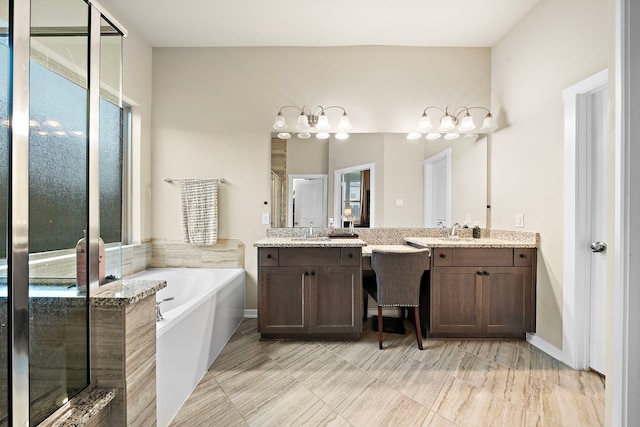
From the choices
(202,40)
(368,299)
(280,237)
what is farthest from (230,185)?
(368,299)

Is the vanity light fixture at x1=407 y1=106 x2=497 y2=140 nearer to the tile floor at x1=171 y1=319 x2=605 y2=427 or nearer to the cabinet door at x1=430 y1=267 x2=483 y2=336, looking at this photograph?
the cabinet door at x1=430 y1=267 x2=483 y2=336

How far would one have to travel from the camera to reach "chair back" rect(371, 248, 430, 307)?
7.53 ft

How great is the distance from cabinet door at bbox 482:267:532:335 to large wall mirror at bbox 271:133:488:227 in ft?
2.35

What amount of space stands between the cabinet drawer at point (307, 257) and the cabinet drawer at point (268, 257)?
0.13 feet

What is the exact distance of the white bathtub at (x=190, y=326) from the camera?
152 cm

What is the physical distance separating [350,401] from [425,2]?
112 inches

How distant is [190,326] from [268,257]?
80 centimetres

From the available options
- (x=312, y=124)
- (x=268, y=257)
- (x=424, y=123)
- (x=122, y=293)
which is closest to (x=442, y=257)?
(x=424, y=123)

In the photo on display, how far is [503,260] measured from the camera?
248 cm

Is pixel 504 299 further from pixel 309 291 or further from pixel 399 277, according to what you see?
pixel 309 291

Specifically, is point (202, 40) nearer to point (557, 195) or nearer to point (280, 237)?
point (280, 237)

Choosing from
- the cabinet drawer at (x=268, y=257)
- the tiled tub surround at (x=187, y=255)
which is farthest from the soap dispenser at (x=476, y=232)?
the tiled tub surround at (x=187, y=255)

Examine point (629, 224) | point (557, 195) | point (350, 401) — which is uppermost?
point (557, 195)

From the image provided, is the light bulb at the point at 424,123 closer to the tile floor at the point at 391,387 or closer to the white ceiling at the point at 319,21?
the white ceiling at the point at 319,21
